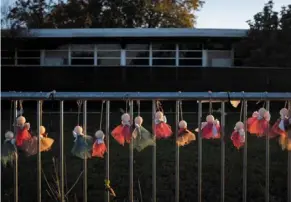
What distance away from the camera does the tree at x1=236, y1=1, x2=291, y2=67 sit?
92.5ft

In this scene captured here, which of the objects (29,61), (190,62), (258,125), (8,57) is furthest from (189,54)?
(258,125)

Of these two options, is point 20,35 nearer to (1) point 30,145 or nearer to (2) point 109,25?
(2) point 109,25

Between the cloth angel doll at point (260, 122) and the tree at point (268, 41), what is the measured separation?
2493cm

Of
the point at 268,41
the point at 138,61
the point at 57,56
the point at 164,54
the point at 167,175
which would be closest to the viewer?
the point at 167,175

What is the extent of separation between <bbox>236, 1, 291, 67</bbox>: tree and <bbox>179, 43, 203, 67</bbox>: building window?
3.11 metres

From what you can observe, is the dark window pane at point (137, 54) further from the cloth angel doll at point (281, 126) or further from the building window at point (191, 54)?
the cloth angel doll at point (281, 126)

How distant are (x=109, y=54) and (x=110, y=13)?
46.3 feet

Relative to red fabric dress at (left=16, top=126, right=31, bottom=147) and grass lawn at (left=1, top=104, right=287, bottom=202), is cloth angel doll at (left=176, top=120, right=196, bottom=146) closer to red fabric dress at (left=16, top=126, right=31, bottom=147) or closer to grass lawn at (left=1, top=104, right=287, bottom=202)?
red fabric dress at (left=16, top=126, right=31, bottom=147)

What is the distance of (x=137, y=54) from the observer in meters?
34.8

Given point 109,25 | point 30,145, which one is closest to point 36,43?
point 109,25

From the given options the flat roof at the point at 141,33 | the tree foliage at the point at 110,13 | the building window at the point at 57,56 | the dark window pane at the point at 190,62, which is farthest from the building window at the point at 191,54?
the tree foliage at the point at 110,13

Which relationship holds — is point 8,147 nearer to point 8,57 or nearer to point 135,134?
point 135,134

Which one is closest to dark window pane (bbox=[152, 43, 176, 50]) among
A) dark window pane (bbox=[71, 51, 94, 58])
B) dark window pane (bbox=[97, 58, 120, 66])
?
dark window pane (bbox=[97, 58, 120, 66])

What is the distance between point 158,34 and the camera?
3319cm
